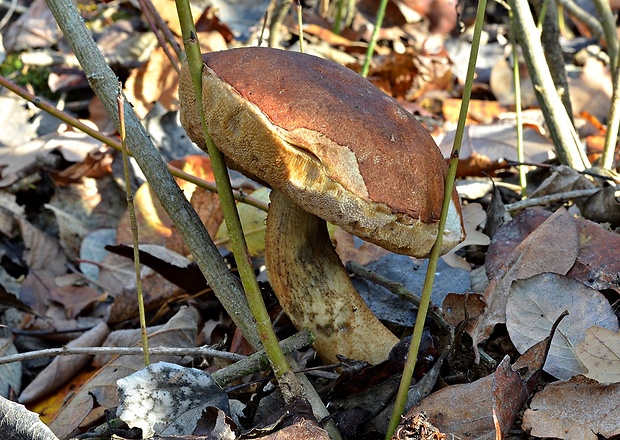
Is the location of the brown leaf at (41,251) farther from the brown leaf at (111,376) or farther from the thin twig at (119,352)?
the thin twig at (119,352)

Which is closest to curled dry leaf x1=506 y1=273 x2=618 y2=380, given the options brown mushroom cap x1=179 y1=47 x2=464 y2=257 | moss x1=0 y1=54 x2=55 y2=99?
brown mushroom cap x1=179 y1=47 x2=464 y2=257


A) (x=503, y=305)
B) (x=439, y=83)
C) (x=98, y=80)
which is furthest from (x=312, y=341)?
(x=439, y=83)

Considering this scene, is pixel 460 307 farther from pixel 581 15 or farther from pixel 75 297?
pixel 581 15

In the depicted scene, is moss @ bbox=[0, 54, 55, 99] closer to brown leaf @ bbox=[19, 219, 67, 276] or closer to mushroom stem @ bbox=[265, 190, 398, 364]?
brown leaf @ bbox=[19, 219, 67, 276]

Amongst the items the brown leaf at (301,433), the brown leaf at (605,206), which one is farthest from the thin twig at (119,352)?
the brown leaf at (605,206)

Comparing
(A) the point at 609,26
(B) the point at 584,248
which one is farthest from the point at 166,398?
(A) the point at 609,26

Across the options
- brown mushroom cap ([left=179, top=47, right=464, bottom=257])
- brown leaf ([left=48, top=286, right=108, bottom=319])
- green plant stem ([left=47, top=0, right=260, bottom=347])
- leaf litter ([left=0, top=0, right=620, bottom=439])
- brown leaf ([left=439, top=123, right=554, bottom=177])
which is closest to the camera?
brown mushroom cap ([left=179, top=47, right=464, bottom=257])
